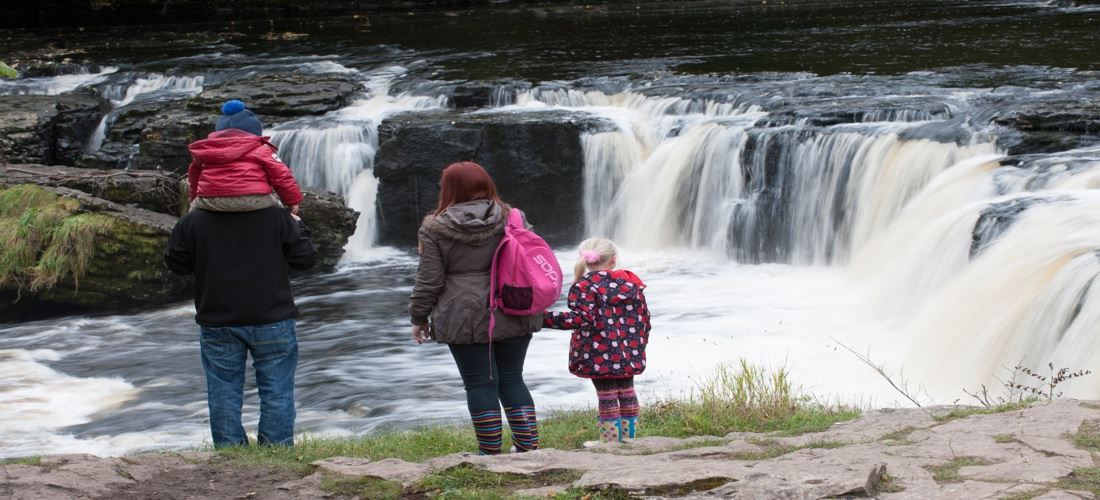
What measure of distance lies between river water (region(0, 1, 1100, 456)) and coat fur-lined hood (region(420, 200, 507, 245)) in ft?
11.3

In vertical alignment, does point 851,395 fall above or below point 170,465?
below

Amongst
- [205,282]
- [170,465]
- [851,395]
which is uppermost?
[205,282]

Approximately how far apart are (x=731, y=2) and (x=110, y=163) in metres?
17.9

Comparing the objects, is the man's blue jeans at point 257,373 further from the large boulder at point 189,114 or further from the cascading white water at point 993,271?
the large boulder at point 189,114

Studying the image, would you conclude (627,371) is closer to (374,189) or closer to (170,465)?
(170,465)

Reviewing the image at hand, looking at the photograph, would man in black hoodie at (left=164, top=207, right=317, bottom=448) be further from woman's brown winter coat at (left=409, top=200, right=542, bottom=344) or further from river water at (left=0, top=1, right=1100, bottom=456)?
river water at (left=0, top=1, right=1100, bottom=456)

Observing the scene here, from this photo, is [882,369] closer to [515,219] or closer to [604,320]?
[604,320]

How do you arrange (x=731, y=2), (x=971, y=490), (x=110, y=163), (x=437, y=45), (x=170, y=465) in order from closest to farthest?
(x=971, y=490)
(x=170, y=465)
(x=110, y=163)
(x=437, y=45)
(x=731, y=2)

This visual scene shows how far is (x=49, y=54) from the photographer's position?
24.9 m

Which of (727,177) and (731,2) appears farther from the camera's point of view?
(731,2)

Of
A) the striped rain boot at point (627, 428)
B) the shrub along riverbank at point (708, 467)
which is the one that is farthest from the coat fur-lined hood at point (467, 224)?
the striped rain boot at point (627, 428)

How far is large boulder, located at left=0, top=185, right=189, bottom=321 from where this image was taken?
12.9 metres

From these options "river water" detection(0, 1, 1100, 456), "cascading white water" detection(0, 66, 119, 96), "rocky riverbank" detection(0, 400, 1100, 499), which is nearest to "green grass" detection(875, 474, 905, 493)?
"rocky riverbank" detection(0, 400, 1100, 499)

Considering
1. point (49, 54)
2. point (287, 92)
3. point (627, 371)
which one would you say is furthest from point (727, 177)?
point (49, 54)
